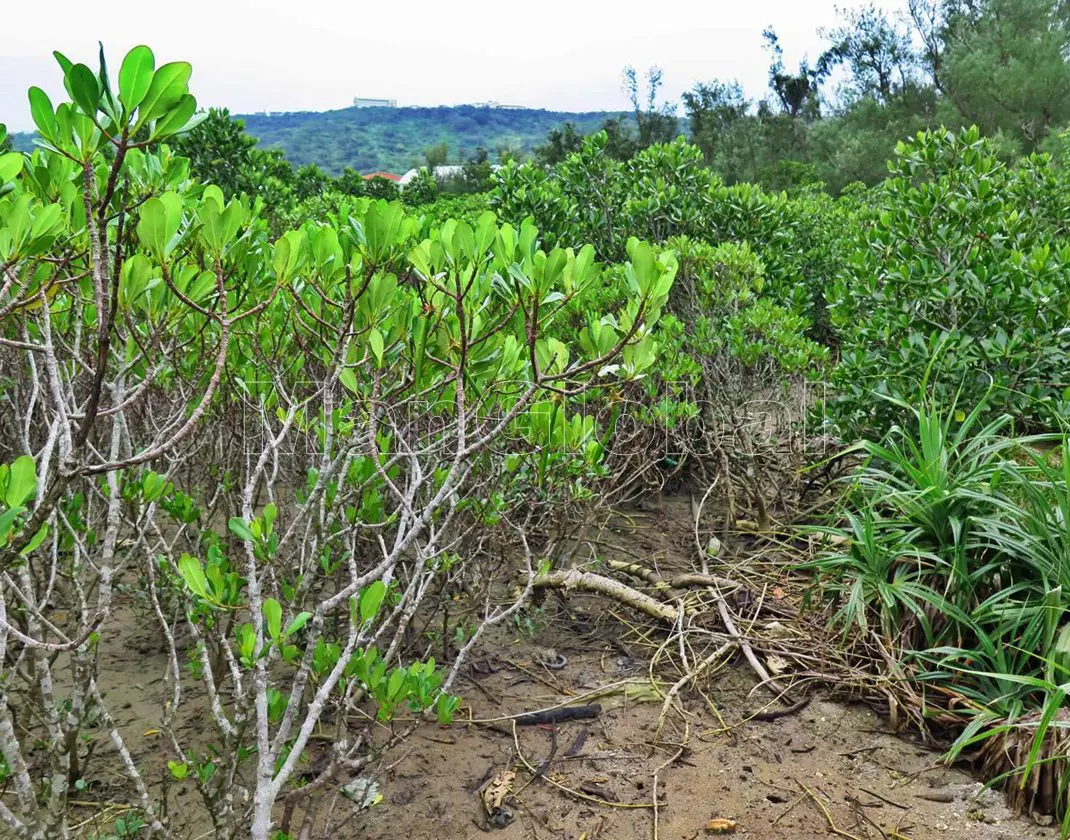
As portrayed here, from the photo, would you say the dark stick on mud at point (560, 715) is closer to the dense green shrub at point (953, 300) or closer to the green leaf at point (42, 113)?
the dense green shrub at point (953, 300)

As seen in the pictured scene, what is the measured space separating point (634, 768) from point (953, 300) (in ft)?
10.5

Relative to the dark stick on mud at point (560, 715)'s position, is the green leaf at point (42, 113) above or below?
above

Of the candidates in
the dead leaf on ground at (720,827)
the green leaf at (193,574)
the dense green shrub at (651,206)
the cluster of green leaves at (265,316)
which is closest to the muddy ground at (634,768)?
the dead leaf on ground at (720,827)

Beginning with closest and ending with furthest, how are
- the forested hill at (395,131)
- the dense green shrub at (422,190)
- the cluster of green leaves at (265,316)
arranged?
the cluster of green leaves at (265,316)
the dense green shrub at (422,190)
the forested hill at (395,131)

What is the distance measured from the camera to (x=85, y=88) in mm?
1184

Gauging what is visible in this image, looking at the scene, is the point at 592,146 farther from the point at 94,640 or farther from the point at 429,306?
the point at 94,640

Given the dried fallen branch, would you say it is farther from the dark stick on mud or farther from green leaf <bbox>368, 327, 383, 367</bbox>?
green leaf <bbox>368, 327, 383, 367</bbox>

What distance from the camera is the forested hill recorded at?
3142 inches

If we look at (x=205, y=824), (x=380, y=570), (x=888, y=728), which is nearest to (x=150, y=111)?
(x=380, y=570)

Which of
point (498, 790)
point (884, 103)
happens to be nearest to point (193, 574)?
point (498, 790)

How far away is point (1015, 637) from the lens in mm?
2885

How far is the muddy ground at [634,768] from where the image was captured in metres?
2.50

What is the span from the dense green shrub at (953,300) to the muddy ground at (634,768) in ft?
6.39

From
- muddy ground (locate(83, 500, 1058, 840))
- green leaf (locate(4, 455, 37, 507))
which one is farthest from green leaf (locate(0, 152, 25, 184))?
muddy ground (locate(83, 500, 1058, 840))
